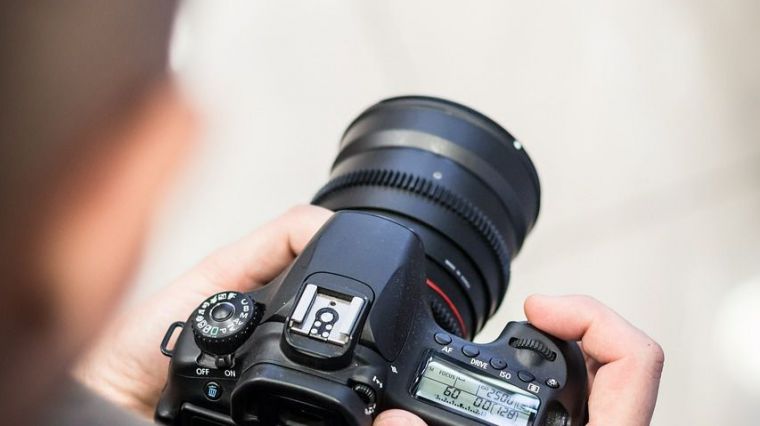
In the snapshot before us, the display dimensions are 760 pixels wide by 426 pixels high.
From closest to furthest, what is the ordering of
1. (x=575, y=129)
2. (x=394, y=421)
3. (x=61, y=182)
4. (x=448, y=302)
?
(x=61, y=182)
(x=394, y=421)
(x=448, y=302)
(x=575, y=129)

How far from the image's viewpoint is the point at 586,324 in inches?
Result: 20.7

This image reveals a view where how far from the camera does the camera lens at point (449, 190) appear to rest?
62 centimetres

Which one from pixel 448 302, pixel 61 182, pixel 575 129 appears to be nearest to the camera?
pixel 61 182

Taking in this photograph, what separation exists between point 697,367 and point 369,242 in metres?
0.61

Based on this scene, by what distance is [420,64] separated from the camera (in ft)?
3.76

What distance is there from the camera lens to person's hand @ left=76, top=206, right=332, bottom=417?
4 cm

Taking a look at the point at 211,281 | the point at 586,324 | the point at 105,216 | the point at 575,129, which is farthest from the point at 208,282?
the point at 575,129

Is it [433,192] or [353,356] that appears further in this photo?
[433,192]

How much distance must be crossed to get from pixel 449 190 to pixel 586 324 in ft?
0.49

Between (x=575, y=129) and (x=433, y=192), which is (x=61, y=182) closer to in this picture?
(x=433, y=192)

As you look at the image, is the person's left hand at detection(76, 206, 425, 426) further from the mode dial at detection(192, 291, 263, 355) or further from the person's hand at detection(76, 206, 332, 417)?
the mode dial at detection(192, 291, 263, 355)

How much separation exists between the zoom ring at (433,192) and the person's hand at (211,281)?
37 millimetres

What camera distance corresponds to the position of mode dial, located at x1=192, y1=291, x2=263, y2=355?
460mm

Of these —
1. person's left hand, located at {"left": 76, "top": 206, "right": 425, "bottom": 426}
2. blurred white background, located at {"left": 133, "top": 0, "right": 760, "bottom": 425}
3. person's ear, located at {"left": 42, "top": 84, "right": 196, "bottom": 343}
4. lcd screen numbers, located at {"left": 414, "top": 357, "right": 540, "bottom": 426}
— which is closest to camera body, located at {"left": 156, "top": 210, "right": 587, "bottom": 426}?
lcd screen numbers, located at {"left": 414, "top": 357, "right": 540, "bottom": 426}
